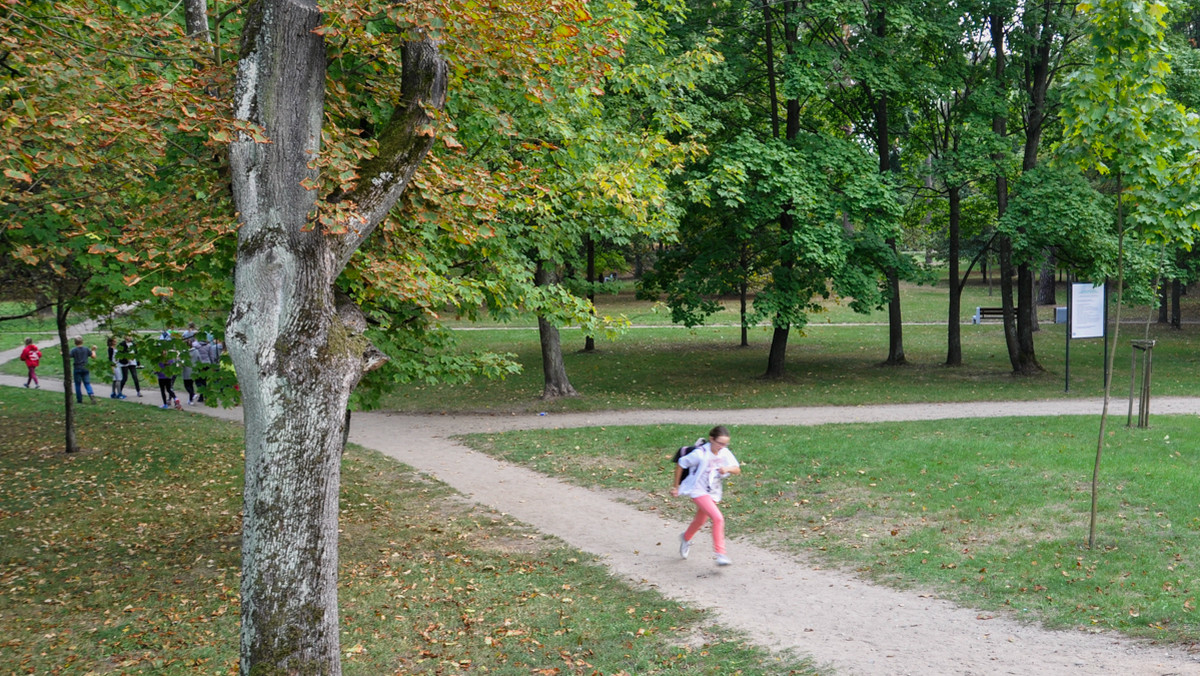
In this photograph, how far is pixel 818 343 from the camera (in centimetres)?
3155

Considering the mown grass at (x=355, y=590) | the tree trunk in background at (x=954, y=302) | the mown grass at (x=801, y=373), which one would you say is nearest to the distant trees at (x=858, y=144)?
the tree trunk in background at (x=954, y=302)

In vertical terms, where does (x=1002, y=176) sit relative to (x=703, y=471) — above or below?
above

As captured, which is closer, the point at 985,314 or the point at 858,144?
the point at 858,144

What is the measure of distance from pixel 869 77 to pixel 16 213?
1777cm

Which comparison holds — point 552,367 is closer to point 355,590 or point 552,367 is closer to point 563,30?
point 355,590

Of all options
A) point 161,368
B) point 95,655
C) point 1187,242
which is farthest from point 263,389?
point 1187,242

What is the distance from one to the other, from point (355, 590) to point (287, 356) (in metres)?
4.05

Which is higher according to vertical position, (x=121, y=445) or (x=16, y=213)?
(x=16, y=213)

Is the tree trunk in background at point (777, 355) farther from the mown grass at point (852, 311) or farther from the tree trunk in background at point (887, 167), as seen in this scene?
the mown grass at point (852, 311)

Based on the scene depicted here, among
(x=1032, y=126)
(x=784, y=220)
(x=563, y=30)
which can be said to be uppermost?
(x=1032, y=126)

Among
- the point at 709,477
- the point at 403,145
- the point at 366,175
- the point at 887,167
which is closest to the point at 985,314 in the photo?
the point at 887,167

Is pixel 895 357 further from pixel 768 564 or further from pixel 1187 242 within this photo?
pixel 768 564

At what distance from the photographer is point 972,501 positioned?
10812 mm

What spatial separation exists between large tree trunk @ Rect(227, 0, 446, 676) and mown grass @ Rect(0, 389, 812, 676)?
1.66 metres
